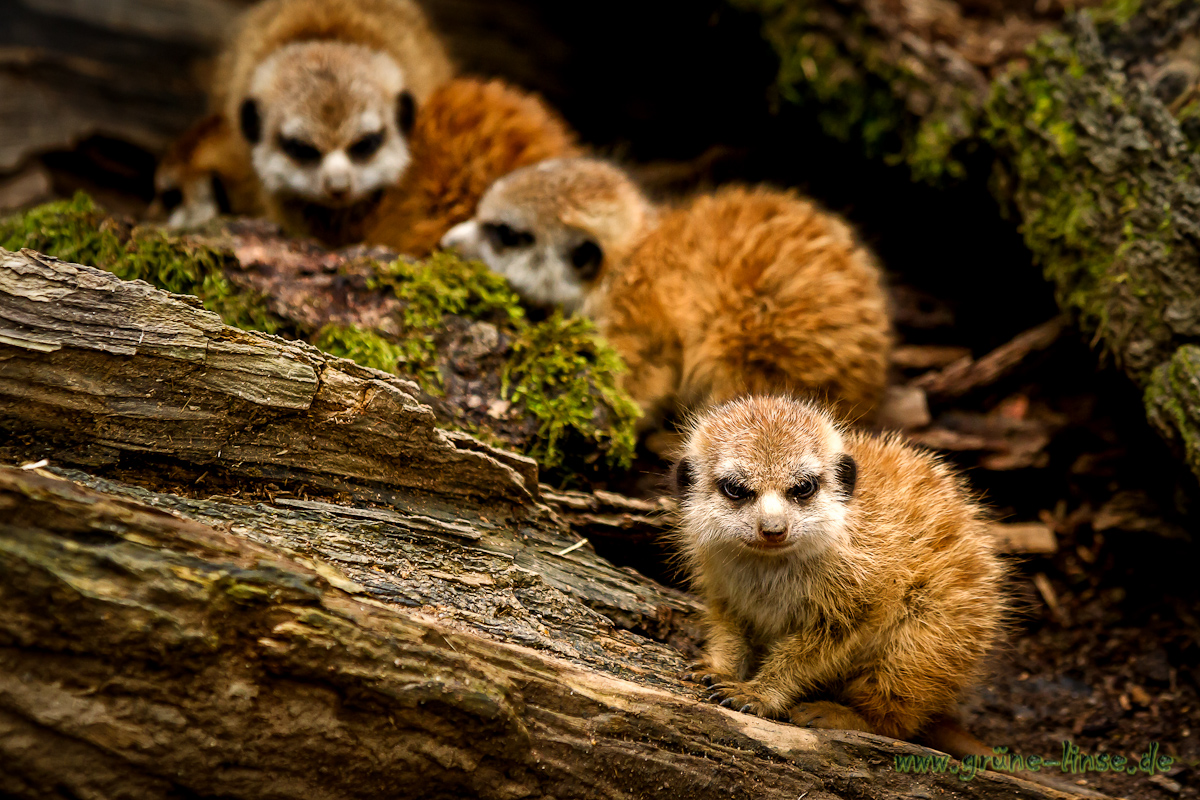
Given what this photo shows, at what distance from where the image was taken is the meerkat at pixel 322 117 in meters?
5.96

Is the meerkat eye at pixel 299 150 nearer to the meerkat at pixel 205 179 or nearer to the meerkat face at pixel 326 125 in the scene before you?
the meerkat face at pixel 326 125

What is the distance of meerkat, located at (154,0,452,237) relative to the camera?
596cm

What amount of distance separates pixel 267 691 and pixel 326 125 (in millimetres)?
4357

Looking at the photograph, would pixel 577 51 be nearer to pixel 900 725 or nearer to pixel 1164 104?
pixel 1164 104

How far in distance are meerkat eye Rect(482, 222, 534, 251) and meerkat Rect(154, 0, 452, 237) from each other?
38.5 inches

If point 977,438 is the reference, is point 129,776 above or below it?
below

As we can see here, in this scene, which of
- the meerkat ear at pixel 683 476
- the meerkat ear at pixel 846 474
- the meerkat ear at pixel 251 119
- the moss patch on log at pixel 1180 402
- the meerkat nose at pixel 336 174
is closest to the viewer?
the meerkat ear at pixel 846 474

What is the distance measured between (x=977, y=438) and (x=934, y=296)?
4.86 feet

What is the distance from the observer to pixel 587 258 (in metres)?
5.73

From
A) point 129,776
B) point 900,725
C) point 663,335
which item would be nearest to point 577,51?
point 663,335

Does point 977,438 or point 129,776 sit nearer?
point 129,776

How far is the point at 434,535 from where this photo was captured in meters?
3.45

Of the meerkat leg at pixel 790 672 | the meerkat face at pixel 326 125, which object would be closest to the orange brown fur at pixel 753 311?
the meerkat leg at pixel 790 672

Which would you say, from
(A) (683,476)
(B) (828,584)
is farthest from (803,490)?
(A) (683,476)
